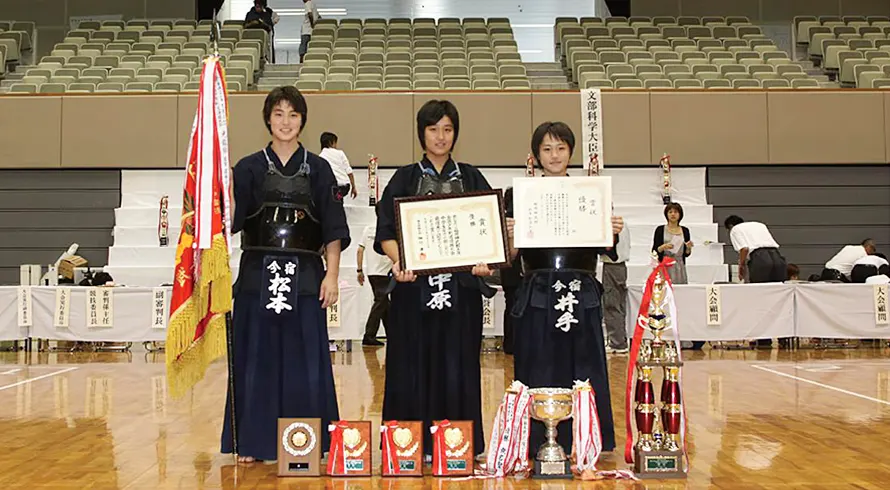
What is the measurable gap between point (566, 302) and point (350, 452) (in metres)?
1.03

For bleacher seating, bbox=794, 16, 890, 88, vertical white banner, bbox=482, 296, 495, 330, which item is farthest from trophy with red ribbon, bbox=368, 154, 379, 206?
bleacher seating, bbox=794, 16, 890, 88

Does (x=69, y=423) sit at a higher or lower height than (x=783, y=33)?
lower

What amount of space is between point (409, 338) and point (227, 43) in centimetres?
1205

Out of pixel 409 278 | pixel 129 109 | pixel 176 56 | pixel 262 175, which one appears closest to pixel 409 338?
pixel 409 278

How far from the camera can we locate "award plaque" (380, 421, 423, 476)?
3.28 metres

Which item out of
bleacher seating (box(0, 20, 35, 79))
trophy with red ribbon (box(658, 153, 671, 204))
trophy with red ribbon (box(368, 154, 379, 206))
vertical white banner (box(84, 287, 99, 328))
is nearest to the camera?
vertical white banner (box(84, 287, 99, 328))

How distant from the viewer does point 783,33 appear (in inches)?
664

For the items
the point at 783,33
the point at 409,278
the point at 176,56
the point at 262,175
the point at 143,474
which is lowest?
the point at 143,474

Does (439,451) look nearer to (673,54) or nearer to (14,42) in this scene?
(673,54)

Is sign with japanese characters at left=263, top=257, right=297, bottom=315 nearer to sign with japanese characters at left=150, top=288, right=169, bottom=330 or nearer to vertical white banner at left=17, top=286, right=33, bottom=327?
sign with japanese characters at left=150, top=288, right=169, bottom=330

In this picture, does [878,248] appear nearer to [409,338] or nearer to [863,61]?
[863,61]

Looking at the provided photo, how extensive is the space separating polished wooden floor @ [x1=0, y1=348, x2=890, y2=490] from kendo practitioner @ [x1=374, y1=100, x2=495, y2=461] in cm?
42

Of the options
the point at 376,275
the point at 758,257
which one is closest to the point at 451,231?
the point at 376,275

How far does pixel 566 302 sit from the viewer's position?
3.68m
